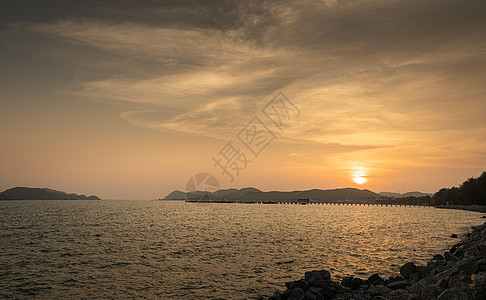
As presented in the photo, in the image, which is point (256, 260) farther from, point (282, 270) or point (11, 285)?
point (11, 285)

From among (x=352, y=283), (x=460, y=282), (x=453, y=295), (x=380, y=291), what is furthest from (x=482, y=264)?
(x=352, y=283)

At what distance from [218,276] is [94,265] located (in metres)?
15.9

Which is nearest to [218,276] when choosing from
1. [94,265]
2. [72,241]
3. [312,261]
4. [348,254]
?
[312,261]

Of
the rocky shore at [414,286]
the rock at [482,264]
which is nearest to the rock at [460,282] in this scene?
the rocky shore at [414,286]

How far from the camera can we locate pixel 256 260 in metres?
38.6

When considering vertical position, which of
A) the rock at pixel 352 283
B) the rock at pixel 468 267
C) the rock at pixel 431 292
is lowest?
the rock at pixel 352 283

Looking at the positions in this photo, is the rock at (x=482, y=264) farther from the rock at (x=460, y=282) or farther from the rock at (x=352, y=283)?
the rock at (x=352, y=283)

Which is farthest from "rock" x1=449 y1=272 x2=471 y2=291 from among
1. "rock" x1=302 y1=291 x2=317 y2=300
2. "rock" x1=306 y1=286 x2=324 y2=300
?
"rock" x1=302 y1=291 x2=317 y2=300

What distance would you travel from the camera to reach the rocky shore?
14497 mm

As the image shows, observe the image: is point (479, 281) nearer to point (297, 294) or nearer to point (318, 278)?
point (297, 294)

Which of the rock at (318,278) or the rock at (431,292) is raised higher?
the rock at (431,292)

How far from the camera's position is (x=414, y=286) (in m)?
Result: 19.5

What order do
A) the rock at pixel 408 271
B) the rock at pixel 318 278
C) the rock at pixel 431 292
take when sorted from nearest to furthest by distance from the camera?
the rock at pixel 431 292 → the rock at pixel 318 278 → the rock at pixel 408 271

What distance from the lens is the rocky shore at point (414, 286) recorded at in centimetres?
1450
